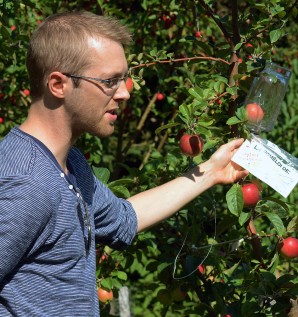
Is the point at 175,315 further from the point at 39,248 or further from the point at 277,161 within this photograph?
the point at 39,248

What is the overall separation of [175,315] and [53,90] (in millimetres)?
3527

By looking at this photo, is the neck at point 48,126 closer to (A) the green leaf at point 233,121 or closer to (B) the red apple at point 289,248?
(A) the green leaf at point 233,121

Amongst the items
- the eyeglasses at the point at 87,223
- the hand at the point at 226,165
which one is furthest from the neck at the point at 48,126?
the hand at the point at 226,165

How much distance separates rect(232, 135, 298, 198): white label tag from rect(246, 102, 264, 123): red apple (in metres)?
0.10

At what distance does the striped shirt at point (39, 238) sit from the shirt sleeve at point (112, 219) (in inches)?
9.4

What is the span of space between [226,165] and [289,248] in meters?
0.41

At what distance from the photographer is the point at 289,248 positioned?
2.52 metres

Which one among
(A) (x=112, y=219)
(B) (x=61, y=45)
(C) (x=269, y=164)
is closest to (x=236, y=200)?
(C) (x=269, y=164)

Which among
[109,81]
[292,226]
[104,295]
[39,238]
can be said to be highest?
[109,81]

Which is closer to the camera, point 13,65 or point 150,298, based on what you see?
point 13,65

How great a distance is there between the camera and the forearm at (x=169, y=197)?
2.24 metres

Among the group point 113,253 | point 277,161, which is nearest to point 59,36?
point 277,161

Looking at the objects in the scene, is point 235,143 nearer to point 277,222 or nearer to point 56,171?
point 277,222

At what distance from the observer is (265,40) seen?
8.59 ft
